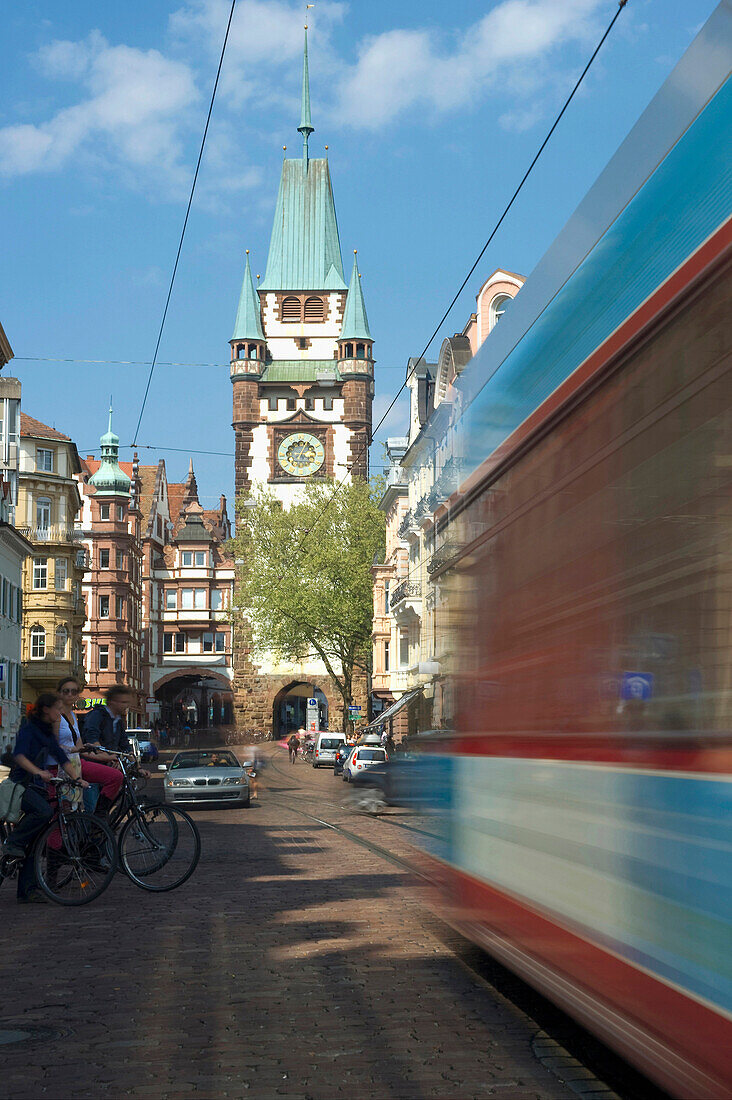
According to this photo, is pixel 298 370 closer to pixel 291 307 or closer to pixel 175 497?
pixel 291 307

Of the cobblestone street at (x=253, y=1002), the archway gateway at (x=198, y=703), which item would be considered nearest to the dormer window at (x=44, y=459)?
the archway gateway at (x=198, y=703)

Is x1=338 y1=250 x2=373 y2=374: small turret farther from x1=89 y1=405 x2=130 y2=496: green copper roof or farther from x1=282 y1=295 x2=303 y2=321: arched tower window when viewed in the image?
x1=89 y1=405 x2=130 y2=496: green copper roof

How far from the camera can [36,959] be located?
848cm

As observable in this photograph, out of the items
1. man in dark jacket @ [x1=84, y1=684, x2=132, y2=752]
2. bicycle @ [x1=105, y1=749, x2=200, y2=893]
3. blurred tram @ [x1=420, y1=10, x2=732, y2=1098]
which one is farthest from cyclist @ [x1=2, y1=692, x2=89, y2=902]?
blurred tram @ [x1=420, y1=10, x2=732, y2=1098]

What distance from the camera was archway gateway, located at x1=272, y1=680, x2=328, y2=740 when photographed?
3546 inches

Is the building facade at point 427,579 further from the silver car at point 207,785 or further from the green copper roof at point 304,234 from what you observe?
the green copper roof at point 304,234

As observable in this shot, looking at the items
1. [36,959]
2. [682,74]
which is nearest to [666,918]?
[682,74]

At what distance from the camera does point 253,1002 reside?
7055mm

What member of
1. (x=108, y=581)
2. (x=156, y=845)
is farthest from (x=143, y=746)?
(x=156, y=845)

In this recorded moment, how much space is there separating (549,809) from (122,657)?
276 ft

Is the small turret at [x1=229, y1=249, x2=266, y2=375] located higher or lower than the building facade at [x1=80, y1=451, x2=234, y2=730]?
higher

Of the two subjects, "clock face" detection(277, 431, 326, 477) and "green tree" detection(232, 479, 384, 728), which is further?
"clock face" detection(277, 431, 326, 477)

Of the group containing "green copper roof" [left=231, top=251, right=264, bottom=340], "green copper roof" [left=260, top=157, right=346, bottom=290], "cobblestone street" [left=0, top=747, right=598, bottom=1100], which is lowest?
"cobblestone street" [left=0, top=747, right=598, bottom=1100]

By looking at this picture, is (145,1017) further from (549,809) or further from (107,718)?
(107,718)
